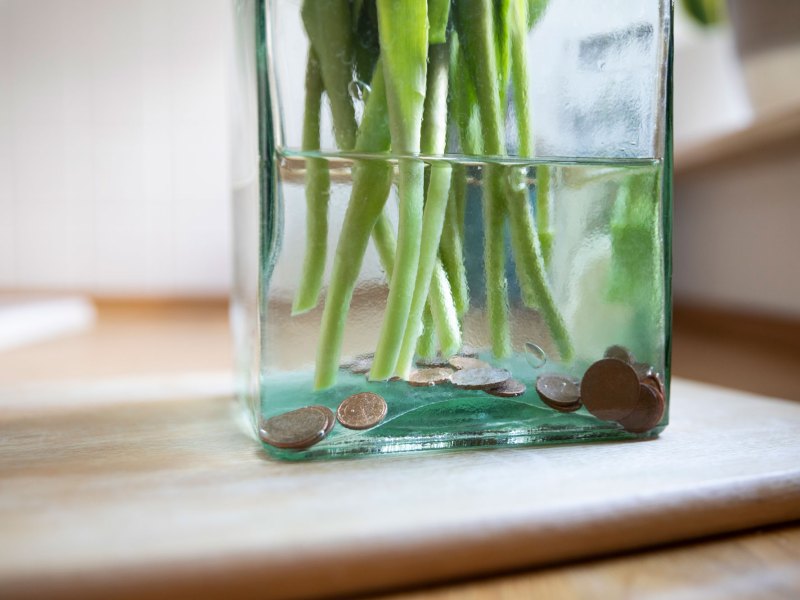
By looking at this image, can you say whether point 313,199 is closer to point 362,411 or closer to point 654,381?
point 362,411

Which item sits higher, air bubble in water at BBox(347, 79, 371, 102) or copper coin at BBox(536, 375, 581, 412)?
air bubble in water at BBox(347, 79, 371, 102)

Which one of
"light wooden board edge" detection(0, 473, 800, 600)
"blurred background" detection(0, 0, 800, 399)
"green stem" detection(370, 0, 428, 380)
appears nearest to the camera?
"light wooden board edge" detection(0, 473, 800, 600)

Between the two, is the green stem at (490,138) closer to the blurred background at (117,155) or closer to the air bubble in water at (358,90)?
the air bubble in water at (358,90)

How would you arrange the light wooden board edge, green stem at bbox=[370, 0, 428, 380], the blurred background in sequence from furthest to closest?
the blurred background → green stem at bbox=[370, 0, 428, 380] → the light wooden board edge

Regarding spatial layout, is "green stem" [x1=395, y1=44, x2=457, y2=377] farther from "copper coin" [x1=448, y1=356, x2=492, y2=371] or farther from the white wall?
the white wall

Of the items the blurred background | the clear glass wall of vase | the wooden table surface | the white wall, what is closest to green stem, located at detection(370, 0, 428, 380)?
the clear glass wall of vase

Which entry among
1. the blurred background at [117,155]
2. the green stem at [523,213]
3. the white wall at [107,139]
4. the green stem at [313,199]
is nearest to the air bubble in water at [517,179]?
the green stem at [523,213]
